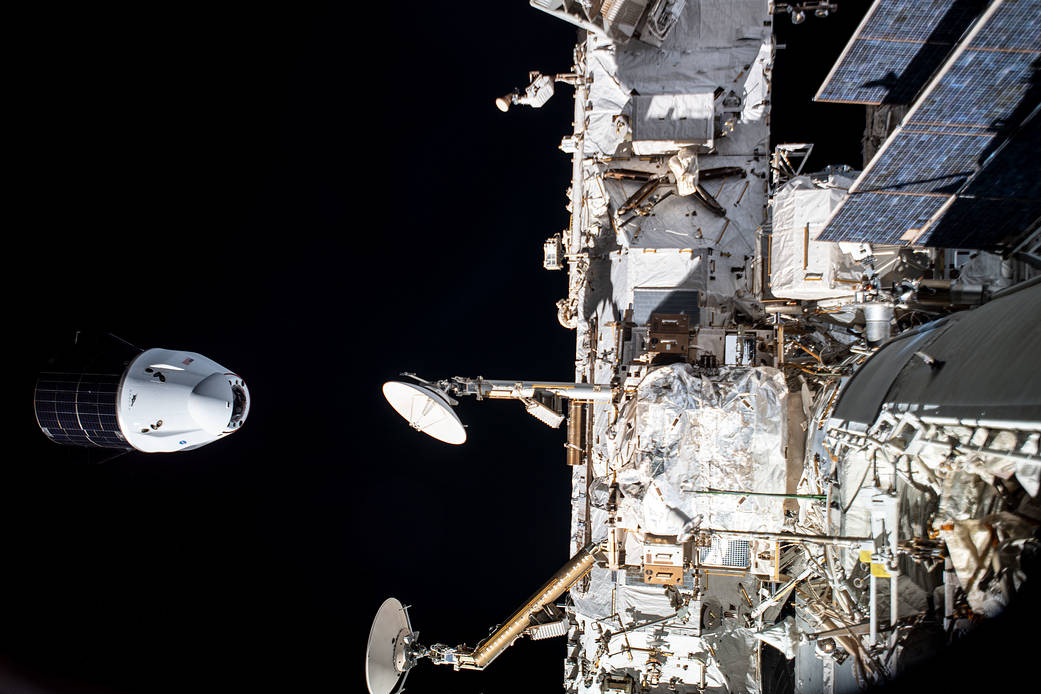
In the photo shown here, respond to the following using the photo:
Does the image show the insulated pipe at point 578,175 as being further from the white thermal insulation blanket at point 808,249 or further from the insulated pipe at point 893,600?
the insulated pipe at point 893,600

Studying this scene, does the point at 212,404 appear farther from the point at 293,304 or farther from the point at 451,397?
the point at 293,304

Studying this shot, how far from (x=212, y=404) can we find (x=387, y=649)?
6.37 meters

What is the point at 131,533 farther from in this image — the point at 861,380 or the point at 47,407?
the point at 861,380

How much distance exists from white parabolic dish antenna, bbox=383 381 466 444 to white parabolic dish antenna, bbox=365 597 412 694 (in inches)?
169

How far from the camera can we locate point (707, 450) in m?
8.70

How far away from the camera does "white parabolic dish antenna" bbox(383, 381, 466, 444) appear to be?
9867 millimetres

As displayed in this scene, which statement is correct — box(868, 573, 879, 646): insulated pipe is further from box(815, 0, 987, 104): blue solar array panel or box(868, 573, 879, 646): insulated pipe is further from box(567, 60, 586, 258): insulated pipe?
box(567, 60, 586, 258): insulated pipe

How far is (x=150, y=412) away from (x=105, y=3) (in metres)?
7.30

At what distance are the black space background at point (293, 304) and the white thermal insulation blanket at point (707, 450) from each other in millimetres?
7452

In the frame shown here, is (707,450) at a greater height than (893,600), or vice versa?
(707,450)

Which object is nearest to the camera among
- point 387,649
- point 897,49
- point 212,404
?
point 897,49

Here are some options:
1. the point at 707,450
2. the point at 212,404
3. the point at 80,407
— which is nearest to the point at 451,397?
the point at 212,404

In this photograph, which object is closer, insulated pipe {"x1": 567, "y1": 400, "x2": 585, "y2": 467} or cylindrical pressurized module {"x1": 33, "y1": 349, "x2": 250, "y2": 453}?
cylindrical pressurized module {"x1": 33, "y1": 349, "x2": 250, "y2": 453}

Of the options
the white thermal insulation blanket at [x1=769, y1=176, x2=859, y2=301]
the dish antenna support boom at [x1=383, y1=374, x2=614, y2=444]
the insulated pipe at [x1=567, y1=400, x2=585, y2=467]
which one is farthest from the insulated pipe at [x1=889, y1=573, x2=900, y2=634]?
the insulated pipe at [x1=567, y1=400, x2=585, y2=467]
